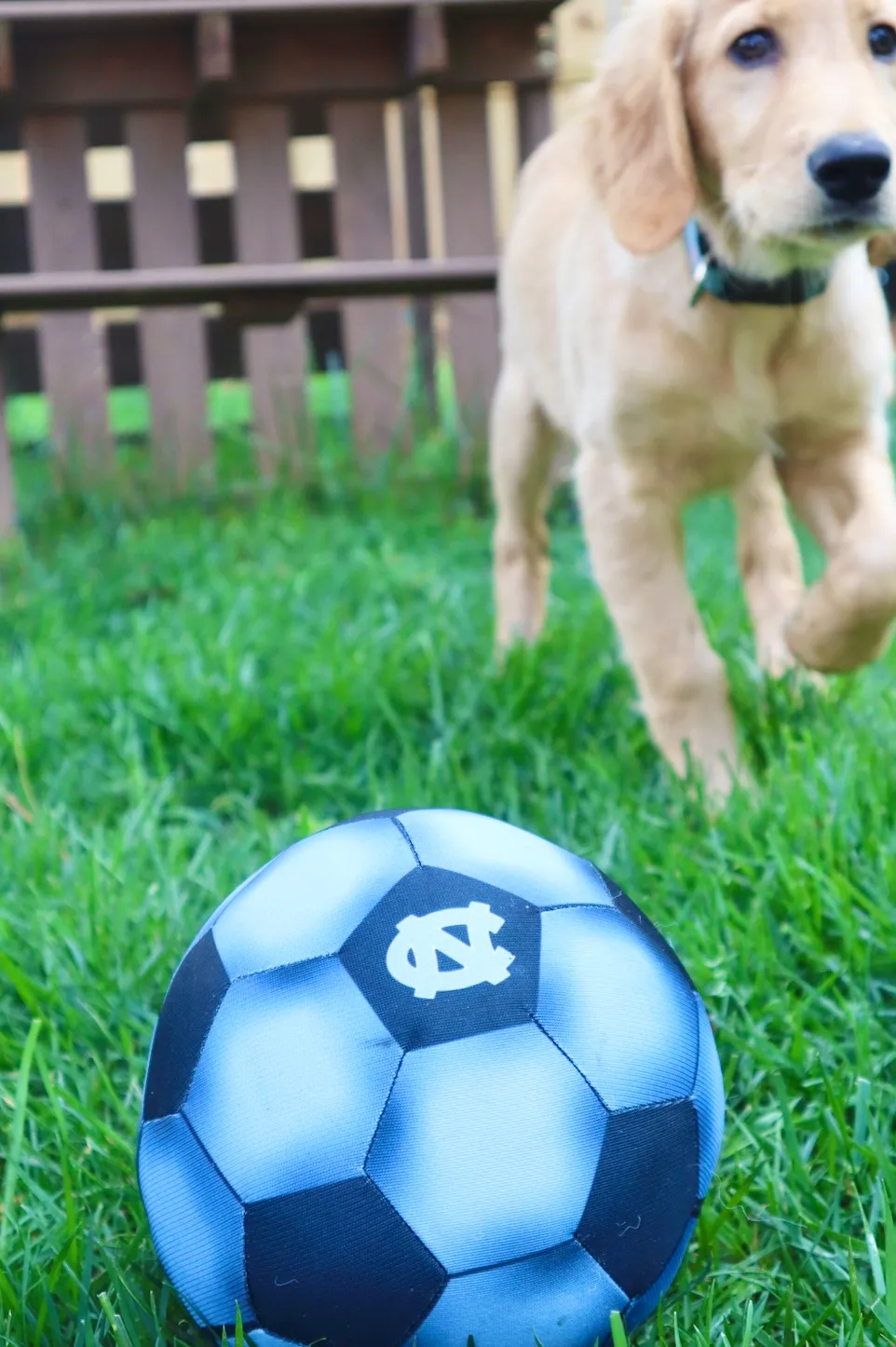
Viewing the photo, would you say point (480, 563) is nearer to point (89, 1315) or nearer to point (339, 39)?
point (339, 39)

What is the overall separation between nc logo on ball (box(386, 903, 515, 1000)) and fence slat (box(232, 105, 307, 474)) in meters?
3.71

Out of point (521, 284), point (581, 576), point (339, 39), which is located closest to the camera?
point (521, 284)

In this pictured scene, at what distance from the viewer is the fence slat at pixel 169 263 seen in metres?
4.68

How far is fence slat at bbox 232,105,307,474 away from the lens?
185 inches

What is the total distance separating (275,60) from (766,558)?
2.82 meters

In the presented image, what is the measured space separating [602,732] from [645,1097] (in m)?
1.31

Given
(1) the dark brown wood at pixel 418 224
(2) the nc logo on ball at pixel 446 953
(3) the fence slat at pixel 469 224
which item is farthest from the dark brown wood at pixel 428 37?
(2) the nc logo on ball at pixel 446 953

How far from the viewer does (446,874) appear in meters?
1.18

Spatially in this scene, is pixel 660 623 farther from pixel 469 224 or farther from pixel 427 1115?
pixel 469 224

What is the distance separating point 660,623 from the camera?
7.14ft

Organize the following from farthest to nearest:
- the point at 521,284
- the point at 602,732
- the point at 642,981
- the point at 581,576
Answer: the point at 581,576 < the point at 521,284 < the point at 602,732 < the point at 642,981

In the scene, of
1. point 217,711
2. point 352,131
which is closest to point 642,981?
point 217,711

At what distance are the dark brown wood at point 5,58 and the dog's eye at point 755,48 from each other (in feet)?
9.73

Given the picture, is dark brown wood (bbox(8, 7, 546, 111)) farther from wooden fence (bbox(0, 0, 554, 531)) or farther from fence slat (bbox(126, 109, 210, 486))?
fence slat (bbox(126, 109, 210, 486))
